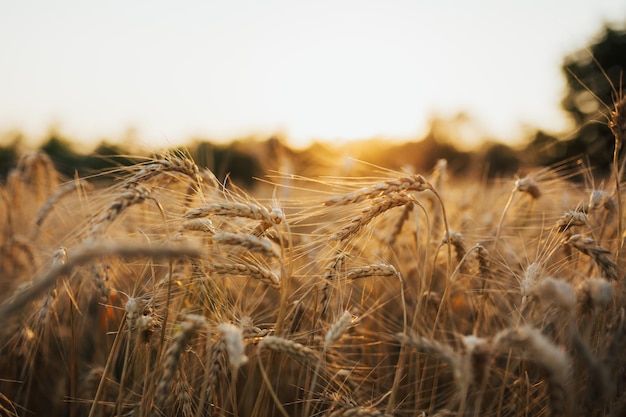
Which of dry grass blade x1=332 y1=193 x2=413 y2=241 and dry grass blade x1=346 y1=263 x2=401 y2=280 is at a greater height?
dry grass blade x1=332 y1=193 x2=413 y2=241

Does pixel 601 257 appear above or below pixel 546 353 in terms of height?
above

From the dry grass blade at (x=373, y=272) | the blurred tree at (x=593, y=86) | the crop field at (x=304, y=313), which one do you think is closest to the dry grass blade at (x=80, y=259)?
the crop field at (x=304, y=313)

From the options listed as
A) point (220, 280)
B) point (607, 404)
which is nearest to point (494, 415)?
point (607, 404)

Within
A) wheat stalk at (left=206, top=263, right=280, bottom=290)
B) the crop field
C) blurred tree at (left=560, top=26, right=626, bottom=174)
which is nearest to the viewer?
the crop field

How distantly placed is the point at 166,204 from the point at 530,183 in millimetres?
1855

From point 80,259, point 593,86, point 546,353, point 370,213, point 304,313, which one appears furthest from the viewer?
point 593,86

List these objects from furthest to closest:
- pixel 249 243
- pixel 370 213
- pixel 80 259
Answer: pixel 370 213 → pixel 249 243 → pixel 80 259

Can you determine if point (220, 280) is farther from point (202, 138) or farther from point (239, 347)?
point (202, 138)

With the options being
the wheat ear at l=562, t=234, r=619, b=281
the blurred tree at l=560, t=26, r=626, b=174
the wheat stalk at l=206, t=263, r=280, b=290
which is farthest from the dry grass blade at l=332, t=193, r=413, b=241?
the blurred tree at l=560, t=26, r=626, b=174

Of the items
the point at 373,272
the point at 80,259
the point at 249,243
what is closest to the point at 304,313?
the point at 373,272

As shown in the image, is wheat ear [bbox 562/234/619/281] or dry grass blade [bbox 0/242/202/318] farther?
wheat ear [bbox 562/234/619/281]

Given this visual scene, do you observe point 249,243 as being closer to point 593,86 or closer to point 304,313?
point 304,313

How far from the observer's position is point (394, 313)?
9.95ft

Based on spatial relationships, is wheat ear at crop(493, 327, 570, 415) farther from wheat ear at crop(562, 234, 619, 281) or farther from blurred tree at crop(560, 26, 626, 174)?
blurred tree at crop(560, 26, 626, 174)
